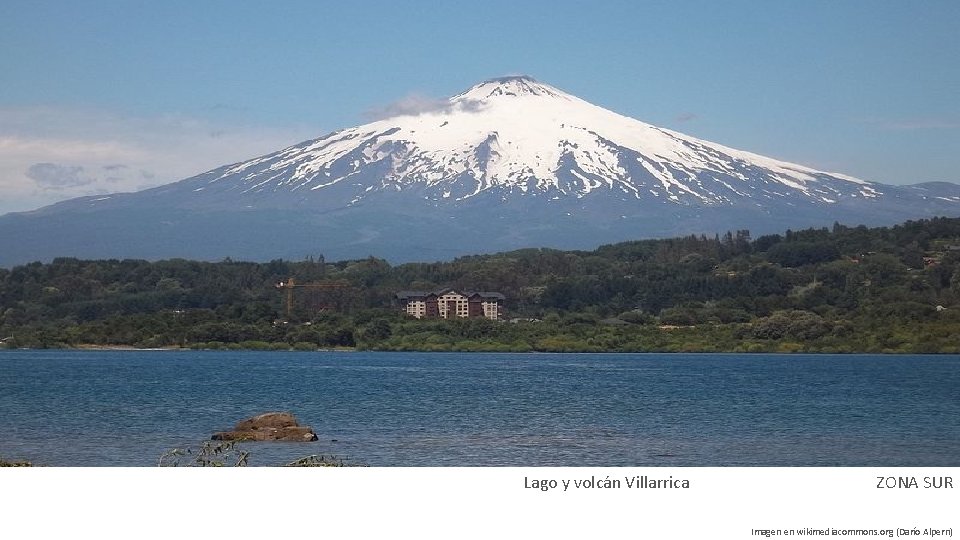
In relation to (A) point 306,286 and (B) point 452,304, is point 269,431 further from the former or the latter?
(A) point 306,286

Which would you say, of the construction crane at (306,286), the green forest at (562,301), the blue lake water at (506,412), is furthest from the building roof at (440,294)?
the blue lake water at (506,412)

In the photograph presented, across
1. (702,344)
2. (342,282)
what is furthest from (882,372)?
(342,282)

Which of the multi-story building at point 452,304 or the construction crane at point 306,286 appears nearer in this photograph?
the multi-story building at point 452,304

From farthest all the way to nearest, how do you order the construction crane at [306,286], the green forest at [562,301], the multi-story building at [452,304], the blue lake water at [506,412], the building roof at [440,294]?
the construction crane at [306,286], the building roof at [440,294], the multi-story building at [452,304], the green forest at [562,301], the blue lake water at [506,412]

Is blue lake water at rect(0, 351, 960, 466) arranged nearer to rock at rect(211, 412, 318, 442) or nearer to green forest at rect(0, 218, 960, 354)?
rock at rect(211, 412, 318, 442)

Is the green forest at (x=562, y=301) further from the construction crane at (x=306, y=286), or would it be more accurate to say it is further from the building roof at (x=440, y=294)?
the building roof at (x=440, y=294)

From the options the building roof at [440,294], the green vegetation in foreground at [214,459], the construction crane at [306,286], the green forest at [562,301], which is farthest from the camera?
the construction crane at [306,286]

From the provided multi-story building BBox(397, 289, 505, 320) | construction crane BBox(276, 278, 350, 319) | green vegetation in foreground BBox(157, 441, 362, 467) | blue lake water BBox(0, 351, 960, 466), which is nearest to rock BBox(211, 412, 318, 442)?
blue lake water BBox(0, 351, 960, 466)
